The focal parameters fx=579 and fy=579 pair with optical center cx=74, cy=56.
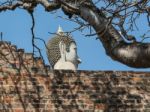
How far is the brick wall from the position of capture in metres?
9.87

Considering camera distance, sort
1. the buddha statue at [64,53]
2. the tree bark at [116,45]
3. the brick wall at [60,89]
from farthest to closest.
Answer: the buddha statue at [64,53]
the brick wall at [60,89]
the tree bark at [116,45]

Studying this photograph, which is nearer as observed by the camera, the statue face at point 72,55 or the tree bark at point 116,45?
the tree bark at point 116,45

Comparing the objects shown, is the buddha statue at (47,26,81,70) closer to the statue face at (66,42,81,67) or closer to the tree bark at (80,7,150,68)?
the statue face at (66,42,81,67)

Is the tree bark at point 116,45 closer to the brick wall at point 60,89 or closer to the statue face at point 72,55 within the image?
the brick wall at point 60,89

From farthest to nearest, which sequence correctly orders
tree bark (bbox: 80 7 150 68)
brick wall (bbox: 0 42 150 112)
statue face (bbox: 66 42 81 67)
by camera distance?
statue face (bbox: 66 42 81 67) < brick wall (bbox: 0 42 150 112) < tree bark (bbox: 80 7 150 68)

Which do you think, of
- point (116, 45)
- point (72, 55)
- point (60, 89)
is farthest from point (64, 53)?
point (116, 45)

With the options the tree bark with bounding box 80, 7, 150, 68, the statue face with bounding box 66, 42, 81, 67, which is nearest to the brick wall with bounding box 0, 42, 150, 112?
the tree bark with bounding box 80, 7, 150, 68

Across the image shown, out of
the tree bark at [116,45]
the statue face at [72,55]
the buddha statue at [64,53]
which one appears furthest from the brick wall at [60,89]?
the statue face at [72,55]

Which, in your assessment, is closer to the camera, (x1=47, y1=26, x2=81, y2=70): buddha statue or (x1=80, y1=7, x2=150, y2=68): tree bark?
(x1=80, y1=7, x2=150, y2=68): tree bark

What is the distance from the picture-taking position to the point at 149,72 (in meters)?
10.8

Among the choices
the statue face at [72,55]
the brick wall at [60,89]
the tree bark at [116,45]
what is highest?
the tree bark at [116,45]

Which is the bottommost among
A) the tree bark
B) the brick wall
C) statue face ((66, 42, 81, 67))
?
the brick wall

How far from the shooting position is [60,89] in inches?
399

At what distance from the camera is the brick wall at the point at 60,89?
987 centimetres
